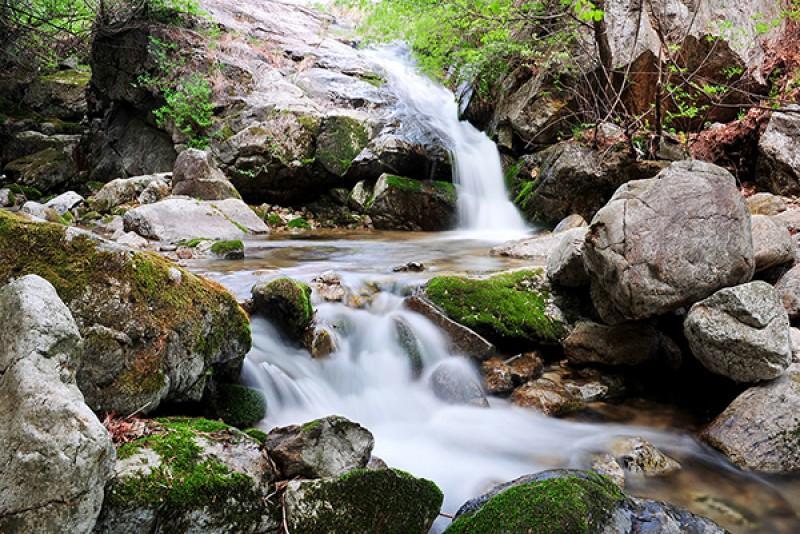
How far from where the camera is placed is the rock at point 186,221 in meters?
9.59

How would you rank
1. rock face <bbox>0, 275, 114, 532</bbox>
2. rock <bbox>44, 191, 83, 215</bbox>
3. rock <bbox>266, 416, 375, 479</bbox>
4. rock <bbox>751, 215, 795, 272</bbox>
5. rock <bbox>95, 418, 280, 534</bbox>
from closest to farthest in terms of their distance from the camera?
1. rock face <bbox>0, 275, 114, 532</bbox>
2. rock <bbox>95, 418, 280, 534</bbox>
3. rock <bbox>266, 416, 375, 479</bbox>
4. rock <bbox>751, 215, 795, 272</bbox>
5. rock <bbox>44, 191, 83, 215</bbox>

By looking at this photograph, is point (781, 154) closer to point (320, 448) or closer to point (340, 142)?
point (320, 448)

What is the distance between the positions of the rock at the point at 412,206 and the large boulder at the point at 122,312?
9.61m

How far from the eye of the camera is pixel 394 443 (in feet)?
13.1

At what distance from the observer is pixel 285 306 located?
4.71 metres

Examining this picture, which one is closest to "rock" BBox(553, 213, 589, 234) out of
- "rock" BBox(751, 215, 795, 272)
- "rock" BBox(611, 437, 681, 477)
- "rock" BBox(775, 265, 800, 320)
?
"rock" BBox(751, 215, 795, 272)

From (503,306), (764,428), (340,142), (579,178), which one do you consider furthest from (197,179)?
(764,428)

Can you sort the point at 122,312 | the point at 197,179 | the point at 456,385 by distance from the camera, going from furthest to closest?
1. the point at 197,179
2. the point at 456,385
3. the point at 122,312

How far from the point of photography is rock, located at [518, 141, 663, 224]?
10.0 metres

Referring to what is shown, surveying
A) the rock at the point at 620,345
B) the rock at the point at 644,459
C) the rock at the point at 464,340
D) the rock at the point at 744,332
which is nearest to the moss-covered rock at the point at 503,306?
the rock at the point at 464,340

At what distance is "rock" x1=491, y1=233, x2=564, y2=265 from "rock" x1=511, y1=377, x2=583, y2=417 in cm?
363

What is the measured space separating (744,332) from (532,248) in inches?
188

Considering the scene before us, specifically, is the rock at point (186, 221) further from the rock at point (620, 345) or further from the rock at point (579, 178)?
the rock at point (620, 345)

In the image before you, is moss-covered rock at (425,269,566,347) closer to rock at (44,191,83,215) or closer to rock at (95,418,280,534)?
rock at (95,418,280,534)
